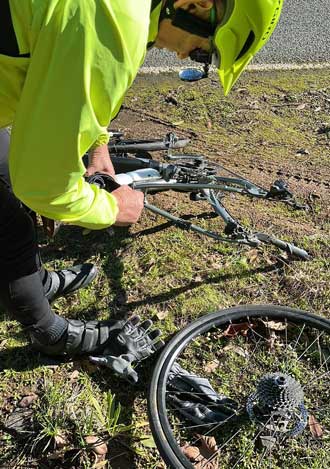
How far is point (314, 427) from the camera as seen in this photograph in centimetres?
297

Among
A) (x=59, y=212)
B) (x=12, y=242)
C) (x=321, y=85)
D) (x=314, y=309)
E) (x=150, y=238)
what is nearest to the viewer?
(x=59, y=212)

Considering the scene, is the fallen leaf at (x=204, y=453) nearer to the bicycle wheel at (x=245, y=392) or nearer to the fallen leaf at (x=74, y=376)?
the bicycle wheel at (x=245, y=392)

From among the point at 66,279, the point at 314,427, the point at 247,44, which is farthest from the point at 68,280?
the point at 247,44

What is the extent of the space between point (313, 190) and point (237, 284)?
1221mm

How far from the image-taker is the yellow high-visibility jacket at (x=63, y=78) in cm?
154

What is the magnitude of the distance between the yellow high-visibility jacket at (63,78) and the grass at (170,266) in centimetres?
145

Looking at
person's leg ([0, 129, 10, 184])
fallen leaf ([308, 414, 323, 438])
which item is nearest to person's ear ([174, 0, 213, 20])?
person's leg ([0, 129, 10, 184])

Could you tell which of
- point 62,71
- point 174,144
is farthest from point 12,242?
point 174,144

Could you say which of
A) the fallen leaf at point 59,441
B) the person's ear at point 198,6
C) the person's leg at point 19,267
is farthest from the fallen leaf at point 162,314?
the person's ear at point 198,6

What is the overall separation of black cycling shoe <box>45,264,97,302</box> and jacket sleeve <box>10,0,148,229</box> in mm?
1455

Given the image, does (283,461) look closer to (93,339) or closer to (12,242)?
(93,339)

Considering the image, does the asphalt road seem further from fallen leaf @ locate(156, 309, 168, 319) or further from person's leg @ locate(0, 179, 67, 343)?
person's leg @ locate(0, 179, 67, 343)

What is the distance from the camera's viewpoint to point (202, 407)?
9.66ft

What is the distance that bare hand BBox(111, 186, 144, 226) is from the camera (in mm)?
2650
